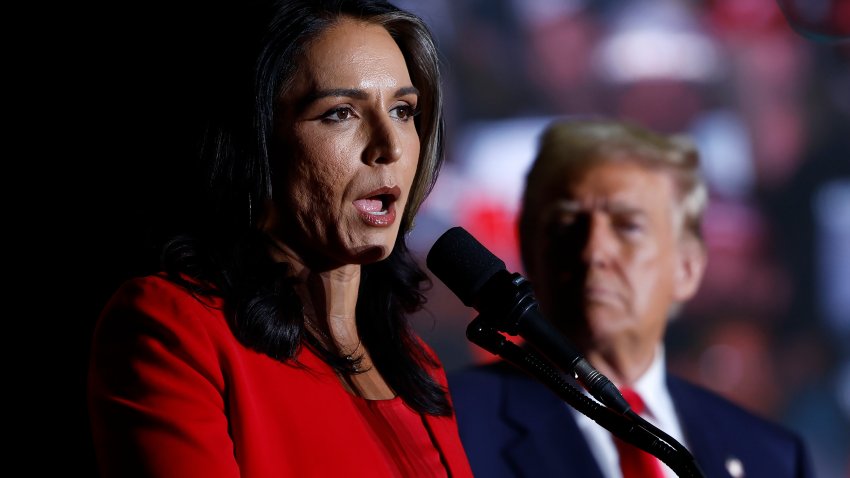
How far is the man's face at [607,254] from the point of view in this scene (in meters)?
2.12

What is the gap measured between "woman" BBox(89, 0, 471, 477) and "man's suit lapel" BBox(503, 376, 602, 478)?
0.47 metres

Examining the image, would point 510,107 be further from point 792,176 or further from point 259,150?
point 259,150

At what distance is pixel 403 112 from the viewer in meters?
1.49

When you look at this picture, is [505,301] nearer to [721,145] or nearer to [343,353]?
[343,353]

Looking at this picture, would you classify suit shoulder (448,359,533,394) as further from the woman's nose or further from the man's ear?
the woman's nose

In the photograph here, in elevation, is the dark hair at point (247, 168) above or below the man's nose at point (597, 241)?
above

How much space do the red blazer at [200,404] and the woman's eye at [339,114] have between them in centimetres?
28

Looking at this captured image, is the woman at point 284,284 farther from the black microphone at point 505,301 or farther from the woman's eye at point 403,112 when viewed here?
the black microphone at point 505,301

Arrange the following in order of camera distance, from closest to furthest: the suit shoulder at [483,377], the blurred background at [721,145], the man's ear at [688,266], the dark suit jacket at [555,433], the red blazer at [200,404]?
1. the red blazer at [200,404]
2. the dark suit jacket at [555,433]
3. the suit shoulder at [483,377]
4. the man's ear at [688,266]
5. the blurred background at [721,145]

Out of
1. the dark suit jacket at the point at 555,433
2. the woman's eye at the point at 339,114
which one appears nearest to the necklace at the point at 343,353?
the woman's eye at the point at 339,114

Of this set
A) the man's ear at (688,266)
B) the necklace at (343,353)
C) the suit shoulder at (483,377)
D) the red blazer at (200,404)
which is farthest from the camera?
the man's ear at (688,266)

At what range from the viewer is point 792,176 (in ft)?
11.1

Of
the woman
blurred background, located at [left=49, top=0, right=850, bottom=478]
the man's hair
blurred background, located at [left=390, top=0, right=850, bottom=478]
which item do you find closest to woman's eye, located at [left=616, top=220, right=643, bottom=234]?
the man's hair

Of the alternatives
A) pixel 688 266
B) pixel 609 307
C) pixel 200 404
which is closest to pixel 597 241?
pixel 609 307
